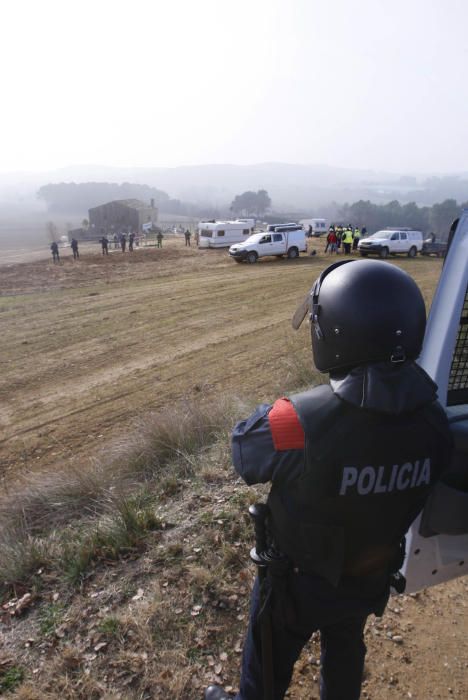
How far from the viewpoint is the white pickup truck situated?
25.4 meters

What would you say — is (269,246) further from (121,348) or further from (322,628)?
(322,628)

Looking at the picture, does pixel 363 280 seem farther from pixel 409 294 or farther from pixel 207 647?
pixel 207 647

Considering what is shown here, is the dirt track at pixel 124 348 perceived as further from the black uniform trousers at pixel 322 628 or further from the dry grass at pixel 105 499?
the black uniform trousers at pixel 322 628

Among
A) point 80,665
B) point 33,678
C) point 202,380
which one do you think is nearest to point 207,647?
point 80,665

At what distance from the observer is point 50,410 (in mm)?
8547

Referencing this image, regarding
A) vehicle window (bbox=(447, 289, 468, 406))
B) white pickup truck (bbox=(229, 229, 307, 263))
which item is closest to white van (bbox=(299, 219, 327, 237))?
white pickup truck (bbox=(229, 229, 307, 263))

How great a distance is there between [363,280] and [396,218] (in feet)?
465

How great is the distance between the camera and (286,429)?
5.19 ft

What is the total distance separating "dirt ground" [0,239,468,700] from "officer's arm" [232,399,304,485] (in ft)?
5.76

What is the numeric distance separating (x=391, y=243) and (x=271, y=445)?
87.2ft

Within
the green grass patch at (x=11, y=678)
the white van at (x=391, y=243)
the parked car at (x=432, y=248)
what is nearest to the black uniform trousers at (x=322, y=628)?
the green grass patch at (x=11, y=678)

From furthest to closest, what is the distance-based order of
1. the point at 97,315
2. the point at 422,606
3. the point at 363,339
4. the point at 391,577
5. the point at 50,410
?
the point at 97,315 → the point at 50,410 → the point at 422,606 → the point at 391,577 → the point at 363,339

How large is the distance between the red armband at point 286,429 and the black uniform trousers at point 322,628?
0.57 meters

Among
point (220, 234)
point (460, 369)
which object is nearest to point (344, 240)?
point (220, 234)
